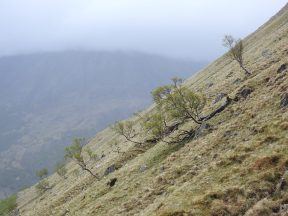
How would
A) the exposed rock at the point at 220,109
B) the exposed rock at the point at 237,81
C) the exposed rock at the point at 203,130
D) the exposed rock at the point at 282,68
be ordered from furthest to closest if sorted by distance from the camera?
the exposed rock at the point at 237,81 < the exposed rock at the point at 220,109 < the exposed rock at the point at 282,68 < the exposed rock at the point at 203,130

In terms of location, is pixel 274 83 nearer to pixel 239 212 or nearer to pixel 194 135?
pixel 194 135

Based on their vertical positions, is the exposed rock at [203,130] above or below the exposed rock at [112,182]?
Result: below

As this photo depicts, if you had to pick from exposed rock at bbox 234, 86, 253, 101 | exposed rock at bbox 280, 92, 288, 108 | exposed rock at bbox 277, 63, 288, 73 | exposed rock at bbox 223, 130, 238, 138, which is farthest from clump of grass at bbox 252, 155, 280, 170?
exposed rock at bbox 277, 63, 288, 73

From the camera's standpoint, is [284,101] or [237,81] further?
[237,81]

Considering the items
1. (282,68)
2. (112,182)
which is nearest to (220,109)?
(282,68)

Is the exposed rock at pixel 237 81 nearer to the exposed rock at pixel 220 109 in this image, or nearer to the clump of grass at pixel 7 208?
the exposed rock at pixel 220 109

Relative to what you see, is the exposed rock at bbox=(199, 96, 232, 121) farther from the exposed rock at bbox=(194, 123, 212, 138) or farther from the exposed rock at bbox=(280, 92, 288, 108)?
the exposed rock at bbox=(280, 92, 288, 108)

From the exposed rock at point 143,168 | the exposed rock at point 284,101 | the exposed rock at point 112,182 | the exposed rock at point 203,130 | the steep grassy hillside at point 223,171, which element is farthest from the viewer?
the exposed rock at point 112,182

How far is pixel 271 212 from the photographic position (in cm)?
2595

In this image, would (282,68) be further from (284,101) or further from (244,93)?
(284,101)

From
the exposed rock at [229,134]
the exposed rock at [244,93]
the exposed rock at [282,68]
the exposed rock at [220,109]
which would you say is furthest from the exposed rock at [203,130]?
the exposed rock at [282,68]

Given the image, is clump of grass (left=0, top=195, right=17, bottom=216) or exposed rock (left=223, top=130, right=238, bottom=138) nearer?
exposed rock (left=223, top=130, right=238, bottom=138)

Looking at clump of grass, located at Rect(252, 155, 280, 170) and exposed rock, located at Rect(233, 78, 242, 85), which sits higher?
A: exposed rock, located at Rect(233, 78, 242, 85)

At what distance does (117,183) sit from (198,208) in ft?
88.0
